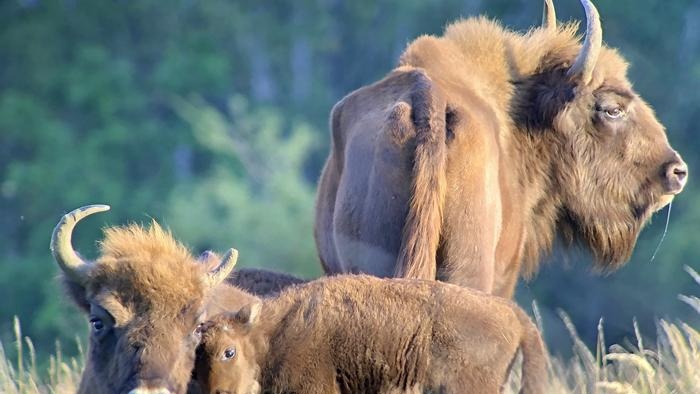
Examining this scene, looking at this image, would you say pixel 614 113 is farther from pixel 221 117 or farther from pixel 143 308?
pixel 221 117

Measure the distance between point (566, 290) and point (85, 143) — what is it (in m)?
13.0

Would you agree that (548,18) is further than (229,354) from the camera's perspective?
Yes

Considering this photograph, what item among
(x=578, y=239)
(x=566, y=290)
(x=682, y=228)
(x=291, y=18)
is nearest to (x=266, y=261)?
(x=566, y=290)

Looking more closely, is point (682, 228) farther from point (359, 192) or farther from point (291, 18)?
point (359, 192)

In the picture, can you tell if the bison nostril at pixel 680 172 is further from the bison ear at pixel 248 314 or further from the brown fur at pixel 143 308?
the bison ear at pixel 248 314

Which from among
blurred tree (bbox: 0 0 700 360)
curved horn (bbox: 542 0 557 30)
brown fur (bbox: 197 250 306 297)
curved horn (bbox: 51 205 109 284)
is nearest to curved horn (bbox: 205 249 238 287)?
curved horn (bbox: 51 205 109 284)

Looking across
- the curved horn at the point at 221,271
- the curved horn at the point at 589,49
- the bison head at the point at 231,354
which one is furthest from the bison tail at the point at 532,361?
the curved horn at the point at 589,49

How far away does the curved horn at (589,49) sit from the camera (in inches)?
321

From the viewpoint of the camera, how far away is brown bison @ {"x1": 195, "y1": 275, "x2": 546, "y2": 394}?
6254 mm

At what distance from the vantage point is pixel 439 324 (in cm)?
634

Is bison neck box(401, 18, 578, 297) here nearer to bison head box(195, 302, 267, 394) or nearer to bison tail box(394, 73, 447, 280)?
bison tail box(394, 73, 447, 280)

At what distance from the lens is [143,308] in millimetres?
6387

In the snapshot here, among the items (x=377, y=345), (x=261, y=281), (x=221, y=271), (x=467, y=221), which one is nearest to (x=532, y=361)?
(x=377, y=345)

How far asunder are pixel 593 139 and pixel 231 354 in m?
3.04
